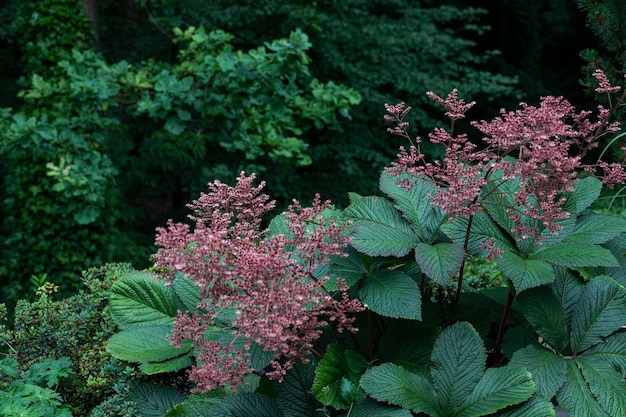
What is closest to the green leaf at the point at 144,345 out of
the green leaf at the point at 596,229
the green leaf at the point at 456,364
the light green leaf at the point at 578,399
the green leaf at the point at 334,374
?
the green leaf at the point at 334,374

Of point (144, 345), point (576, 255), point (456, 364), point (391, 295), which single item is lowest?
point (144, 345)

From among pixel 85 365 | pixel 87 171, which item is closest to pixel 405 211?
pixel 85 365

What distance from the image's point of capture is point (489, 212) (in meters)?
1.87

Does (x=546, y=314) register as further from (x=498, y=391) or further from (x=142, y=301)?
(x=142, y=301)

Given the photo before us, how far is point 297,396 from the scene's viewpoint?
1.79 m

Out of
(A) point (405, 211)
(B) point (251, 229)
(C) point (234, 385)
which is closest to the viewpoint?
(C) point (234, 385)

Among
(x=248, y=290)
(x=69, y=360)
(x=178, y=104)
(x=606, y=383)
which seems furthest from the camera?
(x=178, y=104)

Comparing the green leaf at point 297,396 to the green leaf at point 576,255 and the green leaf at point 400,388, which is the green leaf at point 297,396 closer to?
the green leaf at point 400,388

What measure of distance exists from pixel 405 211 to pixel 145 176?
4.88 m

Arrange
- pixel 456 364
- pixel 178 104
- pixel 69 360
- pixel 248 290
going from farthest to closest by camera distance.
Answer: pixel 178 104
pixel 69 360
pixel 456 364
pixel 248 290

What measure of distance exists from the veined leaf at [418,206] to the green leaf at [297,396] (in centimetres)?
52

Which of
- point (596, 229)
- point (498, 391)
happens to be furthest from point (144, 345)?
point (596, 229)

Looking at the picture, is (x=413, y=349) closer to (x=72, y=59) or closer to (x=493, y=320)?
(x=493, y=320)

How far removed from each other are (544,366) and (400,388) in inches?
15.5
